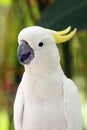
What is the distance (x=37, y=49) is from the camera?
77 centimetres

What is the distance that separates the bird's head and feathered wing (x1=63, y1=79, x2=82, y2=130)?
0.21 feet

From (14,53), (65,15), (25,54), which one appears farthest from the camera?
(14,53)

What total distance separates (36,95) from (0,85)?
70cm

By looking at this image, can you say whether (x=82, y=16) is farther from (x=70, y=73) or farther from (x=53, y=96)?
(x=53, y=96)

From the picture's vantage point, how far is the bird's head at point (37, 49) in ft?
2.52

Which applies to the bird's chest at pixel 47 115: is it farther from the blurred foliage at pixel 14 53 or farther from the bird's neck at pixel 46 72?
the blurred foliage at pixel 14 53

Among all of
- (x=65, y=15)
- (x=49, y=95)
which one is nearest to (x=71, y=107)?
(x=49, y=95)

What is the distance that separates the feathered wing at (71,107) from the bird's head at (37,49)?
0.21 ft

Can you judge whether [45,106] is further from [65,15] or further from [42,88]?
[65,15]

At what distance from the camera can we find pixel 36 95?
82cm

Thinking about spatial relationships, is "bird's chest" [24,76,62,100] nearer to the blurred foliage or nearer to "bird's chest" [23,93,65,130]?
"bird's chest" [23,93,65,130]

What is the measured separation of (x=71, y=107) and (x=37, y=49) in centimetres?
15

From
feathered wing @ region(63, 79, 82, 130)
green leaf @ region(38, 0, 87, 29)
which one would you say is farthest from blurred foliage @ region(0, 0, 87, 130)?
feathered wing @ region(63, 79, 82, 130)

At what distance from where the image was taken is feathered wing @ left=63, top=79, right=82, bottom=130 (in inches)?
32.1
